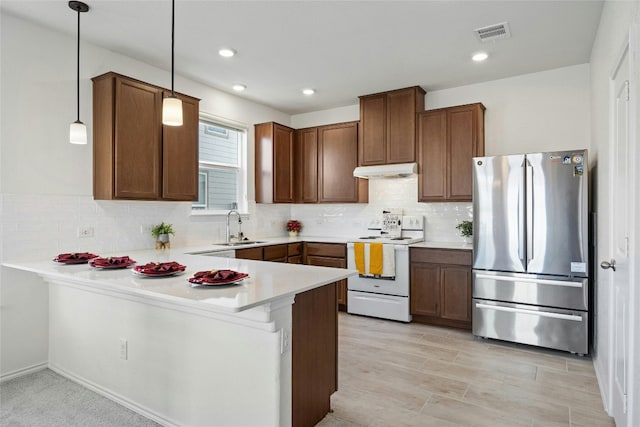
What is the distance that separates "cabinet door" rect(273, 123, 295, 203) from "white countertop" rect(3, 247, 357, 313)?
8.07ft

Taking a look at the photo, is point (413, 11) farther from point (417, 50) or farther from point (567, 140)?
point (567, 140)

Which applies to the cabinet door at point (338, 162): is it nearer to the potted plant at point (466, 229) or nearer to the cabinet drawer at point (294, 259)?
the cabinet drawer at point (294, 259)

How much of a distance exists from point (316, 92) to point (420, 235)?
224 centimetres

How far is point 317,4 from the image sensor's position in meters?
2.82

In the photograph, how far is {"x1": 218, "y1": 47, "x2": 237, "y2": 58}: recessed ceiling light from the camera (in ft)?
11.7

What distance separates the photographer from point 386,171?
183 inches

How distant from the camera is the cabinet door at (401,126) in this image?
15.0ft

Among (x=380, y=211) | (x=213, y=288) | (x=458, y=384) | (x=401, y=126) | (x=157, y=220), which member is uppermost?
(x=401, y=126)

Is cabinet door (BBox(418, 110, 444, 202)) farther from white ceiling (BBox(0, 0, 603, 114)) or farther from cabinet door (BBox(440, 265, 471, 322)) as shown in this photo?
cabinet door (BBox(440, 265, 471, 322))

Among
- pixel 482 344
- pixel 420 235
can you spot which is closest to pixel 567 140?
pixel 420 235

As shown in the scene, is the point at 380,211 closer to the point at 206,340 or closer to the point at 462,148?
the point at 462,148

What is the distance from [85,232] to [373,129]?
3.33 m

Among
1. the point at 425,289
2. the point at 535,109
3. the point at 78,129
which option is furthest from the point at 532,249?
the point at 78,129

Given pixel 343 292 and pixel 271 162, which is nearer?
pixel 343 292
